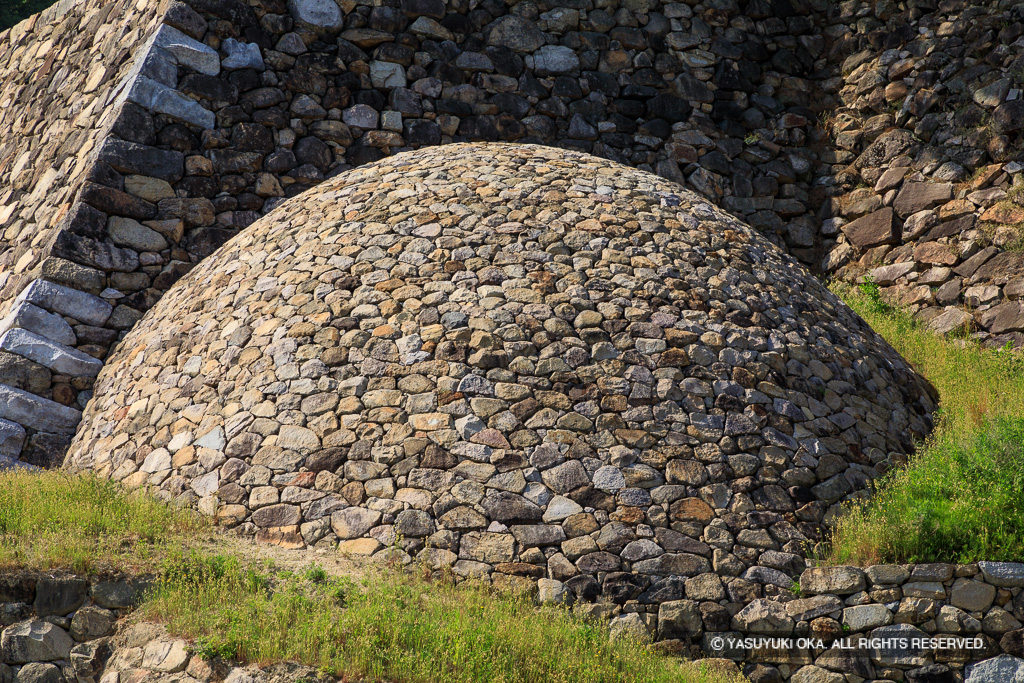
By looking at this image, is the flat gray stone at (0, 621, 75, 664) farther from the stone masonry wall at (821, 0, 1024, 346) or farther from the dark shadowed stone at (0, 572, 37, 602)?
the stone masonry wall at (821, 0, 1024, 346)

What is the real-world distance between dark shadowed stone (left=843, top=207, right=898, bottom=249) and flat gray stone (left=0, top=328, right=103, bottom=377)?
1086 centimetres

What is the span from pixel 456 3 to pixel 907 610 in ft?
34.3

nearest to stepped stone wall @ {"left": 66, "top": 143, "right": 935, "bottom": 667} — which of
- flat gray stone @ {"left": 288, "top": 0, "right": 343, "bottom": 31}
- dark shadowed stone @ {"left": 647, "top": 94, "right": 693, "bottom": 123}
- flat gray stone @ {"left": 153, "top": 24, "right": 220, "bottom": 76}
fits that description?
flat gray stone @ {"left": 153, "top": 24, "right": 220, "bottom": 76}

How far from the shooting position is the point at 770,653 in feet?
20.9

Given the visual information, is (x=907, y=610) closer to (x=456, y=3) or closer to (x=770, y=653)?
(x=770, y=653)

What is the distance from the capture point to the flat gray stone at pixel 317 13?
11.9 meters

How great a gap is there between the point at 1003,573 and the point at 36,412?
9132 mm

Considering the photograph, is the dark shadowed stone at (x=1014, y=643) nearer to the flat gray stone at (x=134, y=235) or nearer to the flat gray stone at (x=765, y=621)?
the flat gray stone at (x=765, y=621)

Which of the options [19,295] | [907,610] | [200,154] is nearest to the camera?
[907,610]

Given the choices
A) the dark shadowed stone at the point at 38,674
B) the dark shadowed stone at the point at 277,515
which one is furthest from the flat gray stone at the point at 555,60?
the dark shadowed stone at the point at 38,674

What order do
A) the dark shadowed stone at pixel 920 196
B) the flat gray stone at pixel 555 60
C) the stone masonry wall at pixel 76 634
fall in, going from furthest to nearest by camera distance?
the flat gray stone at pixel 555 60
the dark shadowed stone at pixel 920 196
the stone masonry wall at pixel 76 634

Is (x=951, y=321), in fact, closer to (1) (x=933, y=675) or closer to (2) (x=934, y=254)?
(2) (x=934, y=254)

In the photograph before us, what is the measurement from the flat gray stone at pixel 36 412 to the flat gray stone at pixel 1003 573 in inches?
344

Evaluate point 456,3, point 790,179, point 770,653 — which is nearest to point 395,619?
point 770,653
